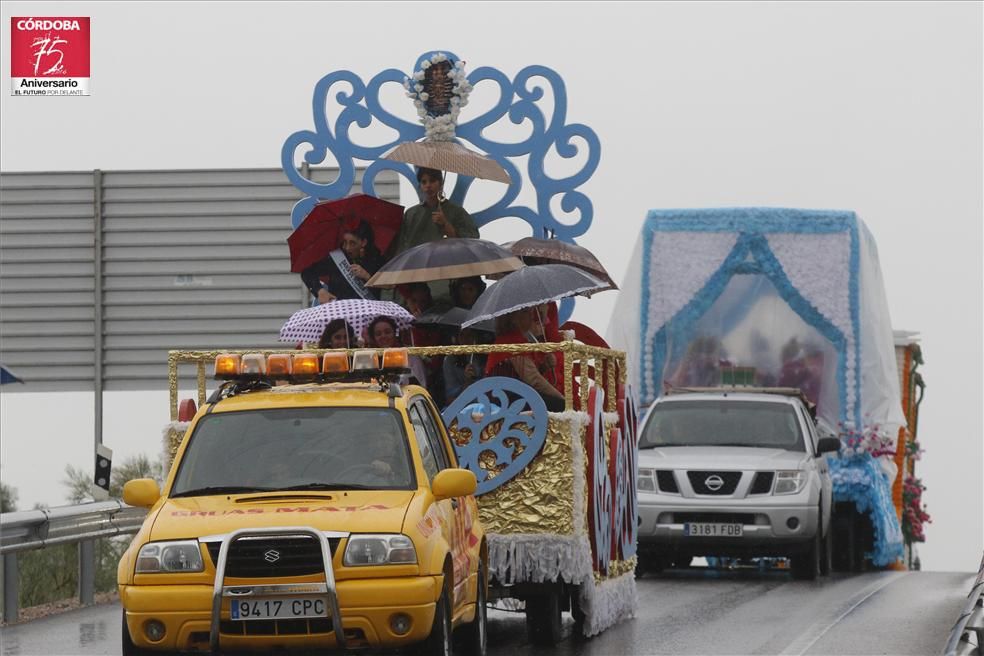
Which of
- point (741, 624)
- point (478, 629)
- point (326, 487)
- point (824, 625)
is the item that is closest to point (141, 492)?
point (326, 487)

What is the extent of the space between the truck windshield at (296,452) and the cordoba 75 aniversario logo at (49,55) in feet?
38.7

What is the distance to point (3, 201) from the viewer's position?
109 ft

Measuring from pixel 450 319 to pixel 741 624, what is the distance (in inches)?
131

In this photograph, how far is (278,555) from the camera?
38.3 feet

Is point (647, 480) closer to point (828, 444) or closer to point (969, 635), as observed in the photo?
point (828, 444)

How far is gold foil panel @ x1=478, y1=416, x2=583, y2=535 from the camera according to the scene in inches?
585

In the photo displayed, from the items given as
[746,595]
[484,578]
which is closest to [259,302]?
[746,595]

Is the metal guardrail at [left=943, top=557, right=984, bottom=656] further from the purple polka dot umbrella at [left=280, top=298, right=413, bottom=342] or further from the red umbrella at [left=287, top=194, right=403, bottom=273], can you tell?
the red umbrella at [left=287, top=194, right=403, bottom=273]

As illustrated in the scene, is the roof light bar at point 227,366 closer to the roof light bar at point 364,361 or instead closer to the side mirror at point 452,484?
the roof light bar at point 364,361

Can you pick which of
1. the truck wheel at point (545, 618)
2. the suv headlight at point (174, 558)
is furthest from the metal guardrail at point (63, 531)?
the suv headlight at point (174, 558)

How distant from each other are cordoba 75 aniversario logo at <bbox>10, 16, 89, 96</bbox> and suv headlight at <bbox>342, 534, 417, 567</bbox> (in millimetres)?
13277

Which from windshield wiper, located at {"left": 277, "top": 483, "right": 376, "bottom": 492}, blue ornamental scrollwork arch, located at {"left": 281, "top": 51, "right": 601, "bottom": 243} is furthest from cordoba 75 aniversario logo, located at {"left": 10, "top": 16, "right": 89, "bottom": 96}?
windshield wiper, located at {"left": 277, "top": 483, "right": 376, "bottom": 492}

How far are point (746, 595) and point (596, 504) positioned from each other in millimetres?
4913

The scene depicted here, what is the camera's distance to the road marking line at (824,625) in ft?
47.6
